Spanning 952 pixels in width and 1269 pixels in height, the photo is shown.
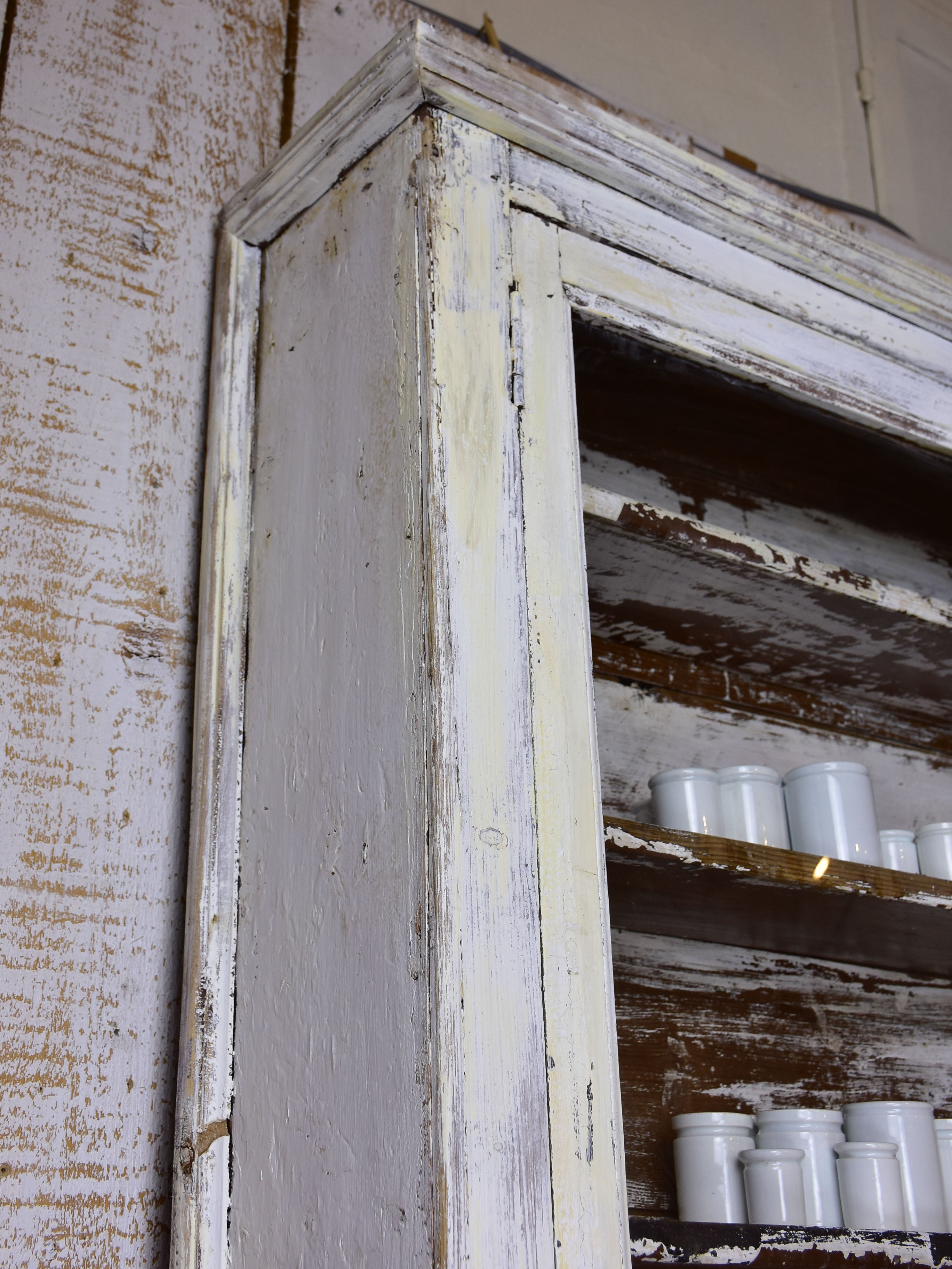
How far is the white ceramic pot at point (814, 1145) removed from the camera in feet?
3.40

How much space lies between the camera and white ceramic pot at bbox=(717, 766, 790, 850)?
45.0 inches

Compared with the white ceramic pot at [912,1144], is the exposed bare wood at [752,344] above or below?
above

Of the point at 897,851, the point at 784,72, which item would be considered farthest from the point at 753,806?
the point at 784,72

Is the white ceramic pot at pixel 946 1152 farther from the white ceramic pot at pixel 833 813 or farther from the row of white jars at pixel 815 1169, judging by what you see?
the white ceramic pot at pixel 833 813

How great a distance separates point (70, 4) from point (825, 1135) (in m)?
1.32

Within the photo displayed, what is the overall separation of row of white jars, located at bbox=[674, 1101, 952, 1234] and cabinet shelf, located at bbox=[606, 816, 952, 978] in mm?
176

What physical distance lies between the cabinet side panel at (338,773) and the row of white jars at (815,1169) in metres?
0.40

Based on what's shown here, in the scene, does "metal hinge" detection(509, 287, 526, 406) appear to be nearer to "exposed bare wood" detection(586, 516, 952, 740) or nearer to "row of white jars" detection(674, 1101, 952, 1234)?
"exposed bare wood" detection(586, 516, 952, 740)

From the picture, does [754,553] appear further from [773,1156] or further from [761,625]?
[773,1156]

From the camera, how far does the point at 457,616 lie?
82cm

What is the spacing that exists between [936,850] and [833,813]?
0.60 feet

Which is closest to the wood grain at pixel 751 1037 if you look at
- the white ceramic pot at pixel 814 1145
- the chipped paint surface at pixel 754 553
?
the white ceramic pot at pixel 814 1145

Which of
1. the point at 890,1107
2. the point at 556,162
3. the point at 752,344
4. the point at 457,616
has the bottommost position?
the point at 890,1107

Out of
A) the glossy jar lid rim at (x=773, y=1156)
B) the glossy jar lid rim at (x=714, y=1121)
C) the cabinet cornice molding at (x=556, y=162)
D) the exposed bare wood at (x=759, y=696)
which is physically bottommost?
the glossy jar lid rim at (x=773, y=1156)
